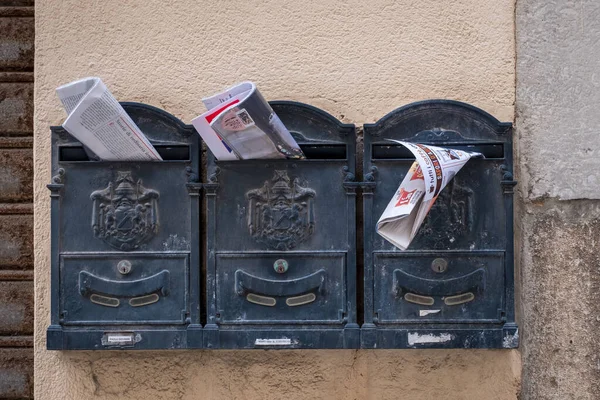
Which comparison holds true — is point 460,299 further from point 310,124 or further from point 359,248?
point 310,124

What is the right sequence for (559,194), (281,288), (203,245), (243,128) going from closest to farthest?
(243,128), (281,288), (203,245), (559,194)

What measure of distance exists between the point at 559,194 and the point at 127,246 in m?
1.85

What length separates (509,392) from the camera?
290 cm

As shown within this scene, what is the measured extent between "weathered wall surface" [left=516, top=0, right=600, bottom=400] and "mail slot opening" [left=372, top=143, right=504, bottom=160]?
33cm

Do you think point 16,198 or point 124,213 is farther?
point 16,198

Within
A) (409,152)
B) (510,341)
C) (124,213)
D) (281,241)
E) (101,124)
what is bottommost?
(510,341)

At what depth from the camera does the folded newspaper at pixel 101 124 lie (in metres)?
2.51

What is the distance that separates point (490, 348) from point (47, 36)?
2.33m

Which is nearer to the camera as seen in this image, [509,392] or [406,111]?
[406,111]

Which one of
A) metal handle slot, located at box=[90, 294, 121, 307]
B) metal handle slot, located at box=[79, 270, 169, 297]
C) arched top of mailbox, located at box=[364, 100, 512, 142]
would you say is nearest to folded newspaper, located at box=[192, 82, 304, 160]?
arched top of mailbox, located at box=[364, 100, 512, 142]

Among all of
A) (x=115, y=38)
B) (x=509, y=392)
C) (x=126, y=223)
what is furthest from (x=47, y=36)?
(x=509, y=392)

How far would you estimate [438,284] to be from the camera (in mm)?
2629

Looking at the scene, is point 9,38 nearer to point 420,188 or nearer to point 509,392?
point 420,188

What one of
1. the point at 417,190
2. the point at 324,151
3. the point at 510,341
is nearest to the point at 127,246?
the point at 324,151
